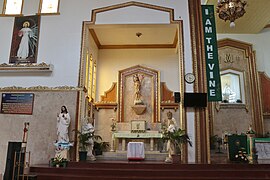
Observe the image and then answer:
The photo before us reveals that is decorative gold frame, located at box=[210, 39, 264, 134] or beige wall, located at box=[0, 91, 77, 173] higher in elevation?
decorative gold frame, located at box=[210, 39, 264, 134]

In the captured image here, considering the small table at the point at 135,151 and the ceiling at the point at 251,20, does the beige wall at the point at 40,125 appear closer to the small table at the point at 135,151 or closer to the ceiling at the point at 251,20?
the small table at the point at 135,151

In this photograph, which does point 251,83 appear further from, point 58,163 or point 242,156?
point 58,163

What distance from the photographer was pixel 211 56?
9641 millimetres

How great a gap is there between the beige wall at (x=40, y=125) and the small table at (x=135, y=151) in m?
2.00

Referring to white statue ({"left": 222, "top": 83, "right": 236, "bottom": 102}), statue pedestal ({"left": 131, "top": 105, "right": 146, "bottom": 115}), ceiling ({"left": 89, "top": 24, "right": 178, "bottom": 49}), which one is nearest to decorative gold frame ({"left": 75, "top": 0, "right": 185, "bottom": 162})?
ceiling ({"left": 89, "top": 24, "right": 178, "bottom": 49})

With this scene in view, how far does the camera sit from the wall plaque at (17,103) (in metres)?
9.45

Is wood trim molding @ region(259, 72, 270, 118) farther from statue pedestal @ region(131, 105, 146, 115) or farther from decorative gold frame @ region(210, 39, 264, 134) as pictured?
statue pedestal @ region(131, 105, 146, 115)

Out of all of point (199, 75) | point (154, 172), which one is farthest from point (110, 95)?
point (154, 172)

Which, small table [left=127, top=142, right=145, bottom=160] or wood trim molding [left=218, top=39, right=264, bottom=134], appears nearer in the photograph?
small table [left=127, top=142, right=145, bottom=160]

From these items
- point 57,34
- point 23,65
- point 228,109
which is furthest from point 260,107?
point 23,65

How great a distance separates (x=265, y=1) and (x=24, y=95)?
10167mm

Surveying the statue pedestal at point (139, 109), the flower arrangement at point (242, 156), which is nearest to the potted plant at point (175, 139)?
the flower arrangement at point (242, 156)

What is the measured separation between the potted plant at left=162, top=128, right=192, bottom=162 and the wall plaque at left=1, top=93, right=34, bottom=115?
4840 millimetres

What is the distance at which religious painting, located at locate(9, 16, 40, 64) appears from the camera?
9.91 meters
